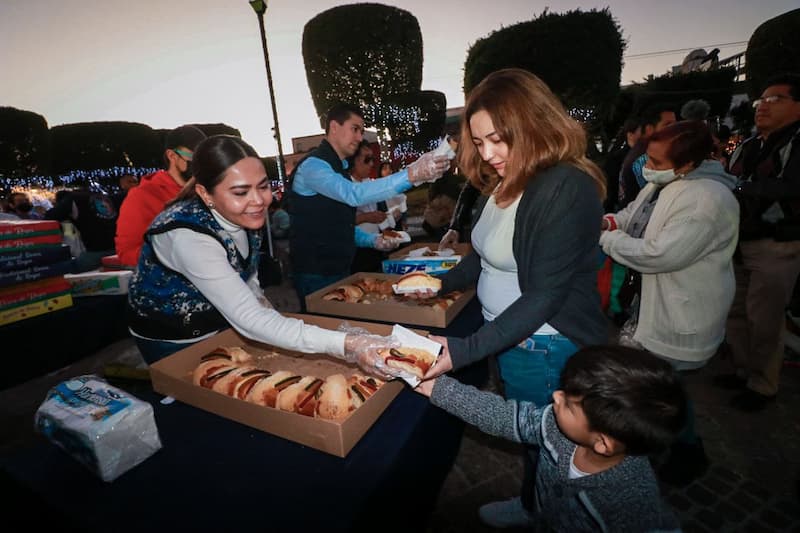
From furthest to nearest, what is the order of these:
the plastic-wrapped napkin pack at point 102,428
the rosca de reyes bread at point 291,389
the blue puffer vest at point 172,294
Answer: the blue puffer vest at point 172,294 → the rosca de reyes bread at point 291,389 → the plastic-wrapped napkin pack at point 102,428

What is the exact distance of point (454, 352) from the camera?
4.88ft

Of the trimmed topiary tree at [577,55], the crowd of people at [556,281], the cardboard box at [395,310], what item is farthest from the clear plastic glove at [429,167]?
the trimmed topiary tree at [577,55]

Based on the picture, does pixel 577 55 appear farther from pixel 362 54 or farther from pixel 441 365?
pixel 441 365

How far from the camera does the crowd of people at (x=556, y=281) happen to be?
1.25 metres

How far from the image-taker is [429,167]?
2617 millimetres

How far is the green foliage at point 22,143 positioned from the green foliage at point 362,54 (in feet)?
39.7

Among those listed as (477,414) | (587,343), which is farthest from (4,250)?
(587,343)

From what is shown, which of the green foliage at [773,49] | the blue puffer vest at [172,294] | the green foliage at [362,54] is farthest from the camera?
the green foliage at [362,54]

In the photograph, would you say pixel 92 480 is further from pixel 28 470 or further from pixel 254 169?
pixel 254 169

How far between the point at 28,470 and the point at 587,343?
212 centimetres

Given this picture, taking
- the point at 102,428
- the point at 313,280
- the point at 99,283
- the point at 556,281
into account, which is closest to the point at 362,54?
the point at 99,283

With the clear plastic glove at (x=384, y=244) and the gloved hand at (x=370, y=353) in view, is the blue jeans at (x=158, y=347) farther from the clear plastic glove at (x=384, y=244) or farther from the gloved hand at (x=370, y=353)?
the clear plastic glove at (x=384, y=244)

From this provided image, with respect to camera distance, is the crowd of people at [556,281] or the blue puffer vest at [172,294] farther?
the blue puffer vest at [172,294]

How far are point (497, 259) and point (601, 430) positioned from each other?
2.58 ft
